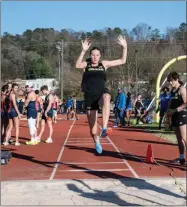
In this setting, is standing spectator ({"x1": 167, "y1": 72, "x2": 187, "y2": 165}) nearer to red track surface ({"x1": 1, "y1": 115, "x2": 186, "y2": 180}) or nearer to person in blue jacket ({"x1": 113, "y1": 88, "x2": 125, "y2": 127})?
red track surface ({"x1": 1, "y1": 115, "x2": 186, "y2": 180})

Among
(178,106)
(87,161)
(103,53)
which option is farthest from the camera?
(103,53)

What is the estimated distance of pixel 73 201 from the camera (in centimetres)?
641

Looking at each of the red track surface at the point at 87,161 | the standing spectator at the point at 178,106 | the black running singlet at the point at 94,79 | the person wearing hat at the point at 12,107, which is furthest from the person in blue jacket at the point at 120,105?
the black running singlet at the point at 94,79

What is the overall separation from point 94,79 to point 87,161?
2.93 meters

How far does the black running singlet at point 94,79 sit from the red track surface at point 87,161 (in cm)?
162

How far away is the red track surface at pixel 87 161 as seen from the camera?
8.20 m

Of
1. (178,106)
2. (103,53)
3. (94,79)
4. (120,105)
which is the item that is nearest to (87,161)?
(178,106)

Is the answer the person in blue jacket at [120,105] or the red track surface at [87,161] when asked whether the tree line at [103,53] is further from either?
the red track surface at [87,161]

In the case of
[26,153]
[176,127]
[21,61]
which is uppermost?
[21,61]

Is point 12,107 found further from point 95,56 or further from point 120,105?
point 120,105

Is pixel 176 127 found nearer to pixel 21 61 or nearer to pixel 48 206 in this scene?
pixel 48 206

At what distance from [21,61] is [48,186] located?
176 feet

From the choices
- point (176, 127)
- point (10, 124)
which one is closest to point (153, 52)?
point (10, 124)

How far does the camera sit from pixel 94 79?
7.48 metres
